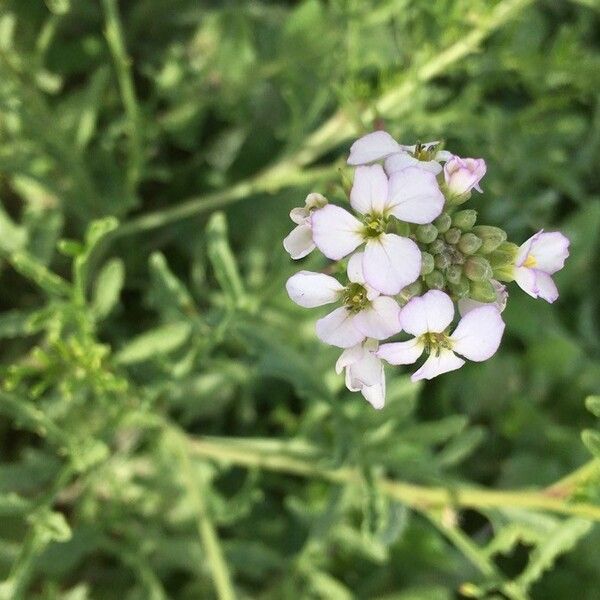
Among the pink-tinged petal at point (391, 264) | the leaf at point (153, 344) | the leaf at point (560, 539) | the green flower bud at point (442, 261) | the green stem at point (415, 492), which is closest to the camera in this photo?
the pink-tinged petal at point (391, 264)

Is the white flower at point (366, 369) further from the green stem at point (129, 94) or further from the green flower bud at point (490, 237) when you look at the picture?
the green stem at point (129, 94)

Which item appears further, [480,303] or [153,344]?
[153,344]

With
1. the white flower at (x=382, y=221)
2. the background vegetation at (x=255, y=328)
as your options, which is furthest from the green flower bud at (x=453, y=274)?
the background vegetation at (x=255, y=328)

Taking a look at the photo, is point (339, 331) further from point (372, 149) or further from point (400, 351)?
point (372, 149)

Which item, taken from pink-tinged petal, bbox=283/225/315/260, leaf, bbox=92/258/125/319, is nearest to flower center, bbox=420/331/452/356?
pink-tinged petal, bbox=283/225/315/260

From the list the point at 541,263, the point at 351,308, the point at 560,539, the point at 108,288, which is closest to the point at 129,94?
the point at 108,288

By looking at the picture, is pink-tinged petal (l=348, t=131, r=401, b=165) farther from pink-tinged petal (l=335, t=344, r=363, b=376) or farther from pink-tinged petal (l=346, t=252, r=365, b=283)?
pink-tinged petal (l=335, t=344, r=363, b=376)

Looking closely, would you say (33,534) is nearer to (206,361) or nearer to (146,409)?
(146,409)
